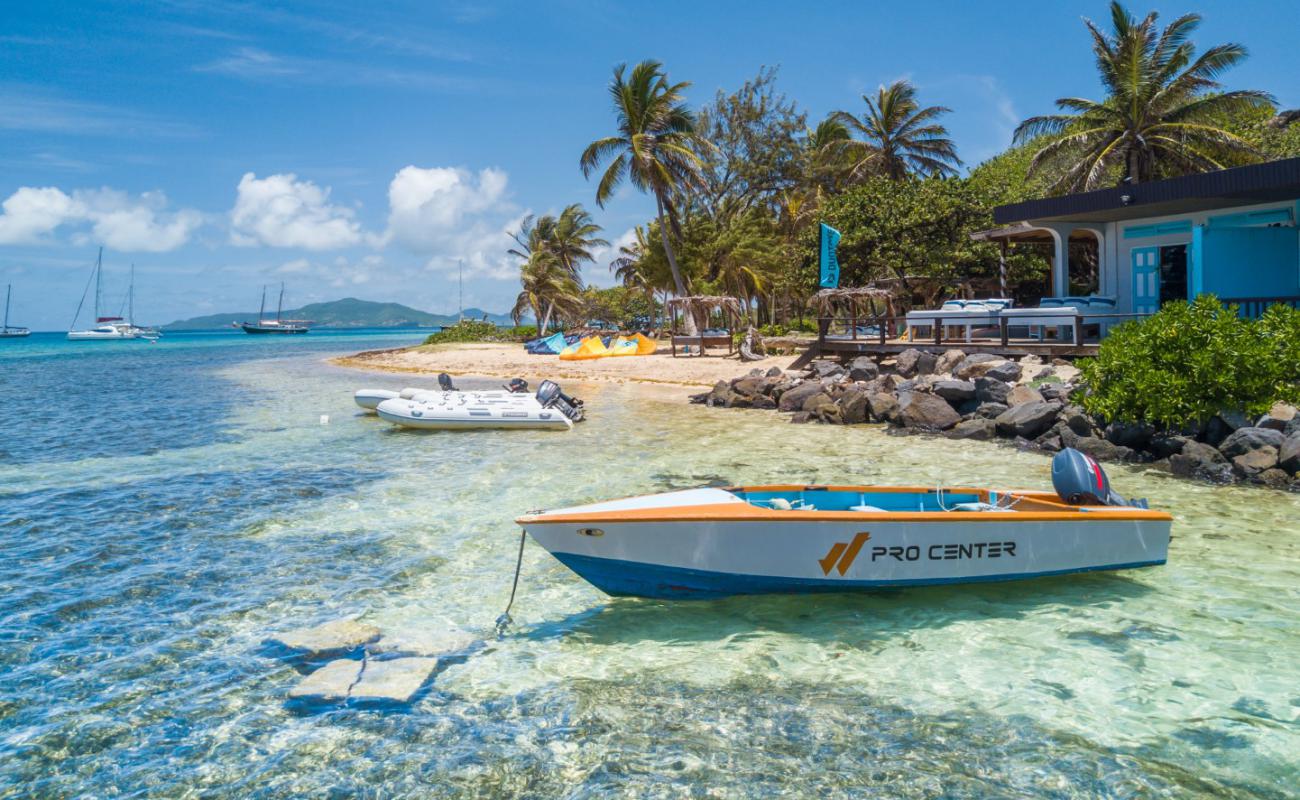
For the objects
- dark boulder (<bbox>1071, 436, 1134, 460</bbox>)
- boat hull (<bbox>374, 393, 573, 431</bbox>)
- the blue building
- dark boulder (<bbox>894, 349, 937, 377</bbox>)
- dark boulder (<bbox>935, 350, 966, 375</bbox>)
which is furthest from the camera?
dark boulder (<bbox>894, 349, 937, 377</bbox>)

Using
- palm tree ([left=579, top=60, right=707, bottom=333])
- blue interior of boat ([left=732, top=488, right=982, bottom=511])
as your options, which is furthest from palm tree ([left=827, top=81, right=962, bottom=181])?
blue interior of boat ([left=732, top=488, right=982, bottom=511])

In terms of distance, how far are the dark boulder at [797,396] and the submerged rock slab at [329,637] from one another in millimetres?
14842

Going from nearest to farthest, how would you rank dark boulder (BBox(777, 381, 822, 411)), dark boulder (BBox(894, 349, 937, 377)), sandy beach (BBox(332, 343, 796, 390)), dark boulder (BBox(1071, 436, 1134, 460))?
1. dark boulder (BBox(1071, 436, 1134, 460))
2. dark boulder (BBox(777, 381, 822, 411))
3. dark boulder (BBox(894, 349, 937, 377))
4. sandy beach (BBox(332, 343, 796, 390))

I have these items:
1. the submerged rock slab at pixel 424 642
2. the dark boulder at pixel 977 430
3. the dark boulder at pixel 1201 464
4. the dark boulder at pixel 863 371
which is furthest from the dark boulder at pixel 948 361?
the submerged rock slab at pixel 424 642

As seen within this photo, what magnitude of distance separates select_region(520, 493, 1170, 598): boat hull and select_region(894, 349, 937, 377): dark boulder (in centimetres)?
1379

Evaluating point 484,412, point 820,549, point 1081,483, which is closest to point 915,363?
point 484,412

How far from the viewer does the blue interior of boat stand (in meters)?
7.24

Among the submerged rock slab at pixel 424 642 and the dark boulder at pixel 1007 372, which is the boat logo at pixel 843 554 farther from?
the dark boulder at pixel 1007 372

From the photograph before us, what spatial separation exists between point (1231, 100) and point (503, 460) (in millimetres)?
25601

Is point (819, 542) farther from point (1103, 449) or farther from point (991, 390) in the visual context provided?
point (991, 390)

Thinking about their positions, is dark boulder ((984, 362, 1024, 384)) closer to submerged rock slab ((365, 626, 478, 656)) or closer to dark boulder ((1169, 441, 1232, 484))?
dark boulder ((1169, 441, 1232, 484))

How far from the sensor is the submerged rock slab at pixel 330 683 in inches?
213

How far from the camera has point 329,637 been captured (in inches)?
251

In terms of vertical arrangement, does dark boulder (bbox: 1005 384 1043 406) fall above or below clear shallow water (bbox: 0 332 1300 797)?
above
